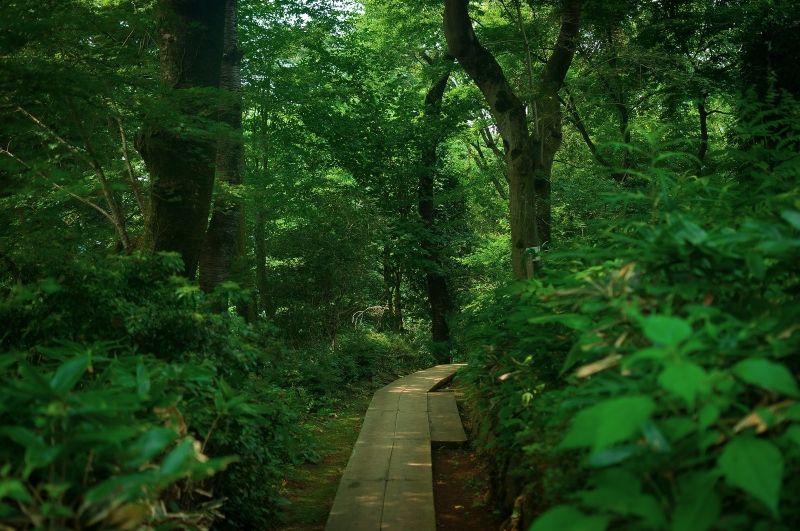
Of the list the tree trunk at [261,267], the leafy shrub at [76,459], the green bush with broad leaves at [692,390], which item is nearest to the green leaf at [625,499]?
the green bush with broad leaves at [692,390]

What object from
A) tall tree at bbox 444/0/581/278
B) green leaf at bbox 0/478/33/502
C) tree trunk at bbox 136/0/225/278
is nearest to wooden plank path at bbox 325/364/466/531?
tall tree at bbox 444/0/581/278

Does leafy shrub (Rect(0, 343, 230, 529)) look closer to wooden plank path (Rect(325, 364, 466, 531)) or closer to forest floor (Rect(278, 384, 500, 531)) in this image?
wooden plank path (Rect(325, 364, 466, 531))

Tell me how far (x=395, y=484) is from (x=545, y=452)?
10.3 ft

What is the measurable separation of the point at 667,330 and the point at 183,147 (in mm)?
6422

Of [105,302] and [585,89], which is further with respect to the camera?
[585,89]

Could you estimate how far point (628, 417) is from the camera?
4.62 ft

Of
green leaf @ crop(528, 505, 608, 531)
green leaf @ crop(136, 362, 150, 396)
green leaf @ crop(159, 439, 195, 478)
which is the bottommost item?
green leaf @ crop(528, 505, 608, 531)

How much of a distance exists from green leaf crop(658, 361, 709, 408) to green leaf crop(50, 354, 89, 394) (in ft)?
5.05

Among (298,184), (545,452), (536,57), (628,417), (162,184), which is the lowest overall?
(545,452)

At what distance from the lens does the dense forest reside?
5.61 feet

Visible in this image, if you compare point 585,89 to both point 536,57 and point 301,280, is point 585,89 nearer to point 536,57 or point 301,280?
point 536,57

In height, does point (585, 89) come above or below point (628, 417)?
above

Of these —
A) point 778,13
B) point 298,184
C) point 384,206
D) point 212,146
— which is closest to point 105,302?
point 212,146

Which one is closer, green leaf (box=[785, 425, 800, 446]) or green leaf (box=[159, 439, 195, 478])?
green leaf (box=[785, 425, 800, 446])
